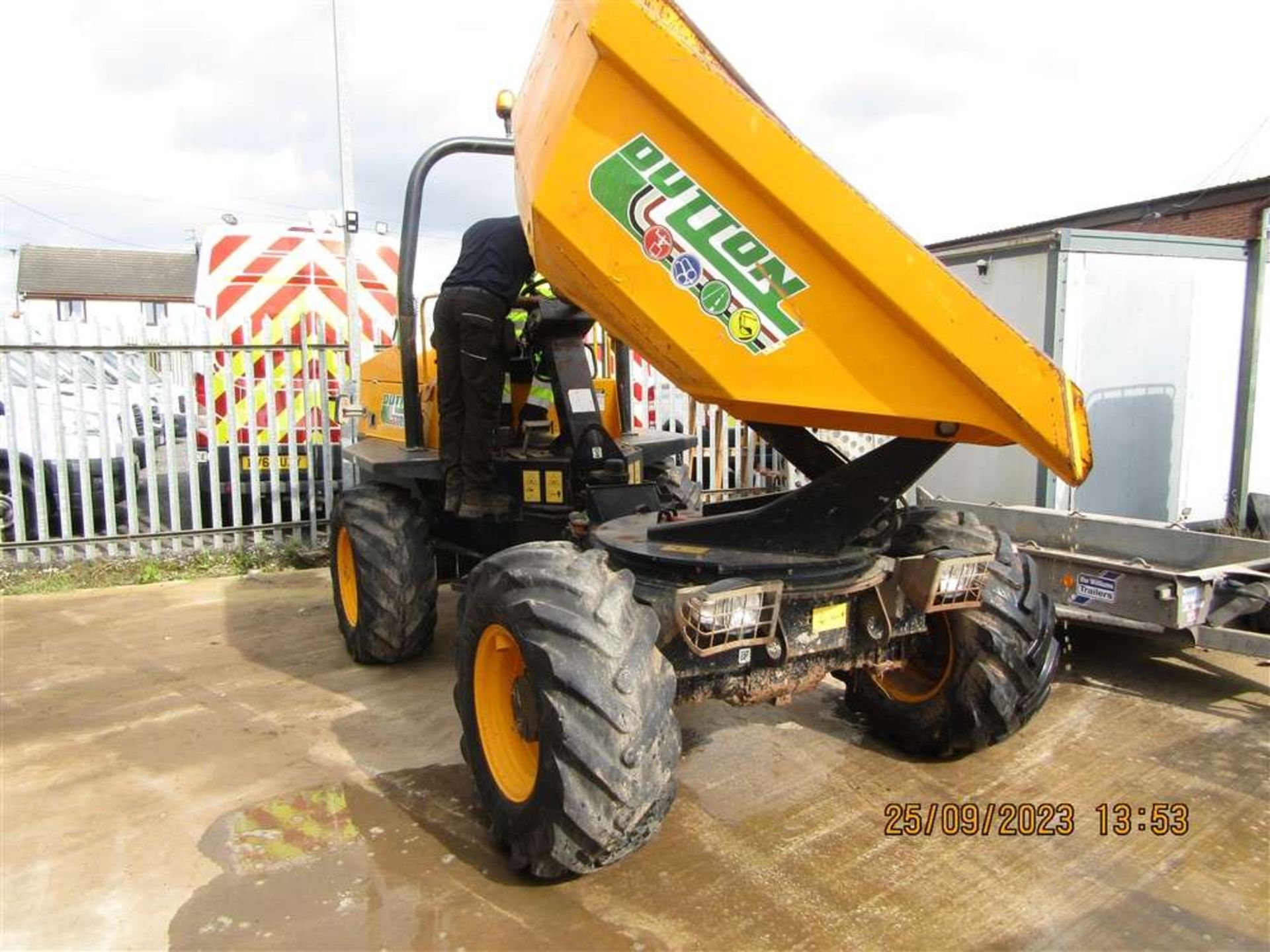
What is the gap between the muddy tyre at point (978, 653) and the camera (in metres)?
3.39

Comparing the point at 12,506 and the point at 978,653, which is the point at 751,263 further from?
the point at 12,506

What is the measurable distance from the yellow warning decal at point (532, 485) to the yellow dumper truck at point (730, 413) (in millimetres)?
1134

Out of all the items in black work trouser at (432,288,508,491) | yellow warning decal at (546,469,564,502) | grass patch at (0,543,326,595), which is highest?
black work trouser at (432,288,508,491)

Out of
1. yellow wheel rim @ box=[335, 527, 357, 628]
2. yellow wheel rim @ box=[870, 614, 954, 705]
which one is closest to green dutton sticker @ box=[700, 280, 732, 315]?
yellow wheel rim @ box=[870, 614, 954, 705]

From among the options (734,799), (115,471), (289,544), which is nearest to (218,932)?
(734,799)

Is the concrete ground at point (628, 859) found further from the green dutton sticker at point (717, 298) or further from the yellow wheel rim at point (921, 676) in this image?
the green dutton sticker at point (717, 298)

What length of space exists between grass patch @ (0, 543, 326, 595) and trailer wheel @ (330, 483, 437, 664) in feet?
9.45

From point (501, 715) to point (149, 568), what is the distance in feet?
17.7

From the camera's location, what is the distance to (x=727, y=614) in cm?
268

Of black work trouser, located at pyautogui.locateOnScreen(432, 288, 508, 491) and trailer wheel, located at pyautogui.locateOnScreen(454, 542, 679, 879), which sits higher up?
black work trouser, located at pyautogui.locateOnScreen(432, 288, 508, 491)

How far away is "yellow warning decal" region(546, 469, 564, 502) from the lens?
4504 mm

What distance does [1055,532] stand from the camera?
221 inches

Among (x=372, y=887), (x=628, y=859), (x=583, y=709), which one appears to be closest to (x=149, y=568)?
(x=372, y=887)

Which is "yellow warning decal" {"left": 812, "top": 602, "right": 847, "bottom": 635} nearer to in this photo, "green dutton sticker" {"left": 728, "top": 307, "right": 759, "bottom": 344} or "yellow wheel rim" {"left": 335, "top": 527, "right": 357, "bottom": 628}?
"green dutton sticker" {"left": 728, "top": 307, "right": 759, "bottom": 344}
